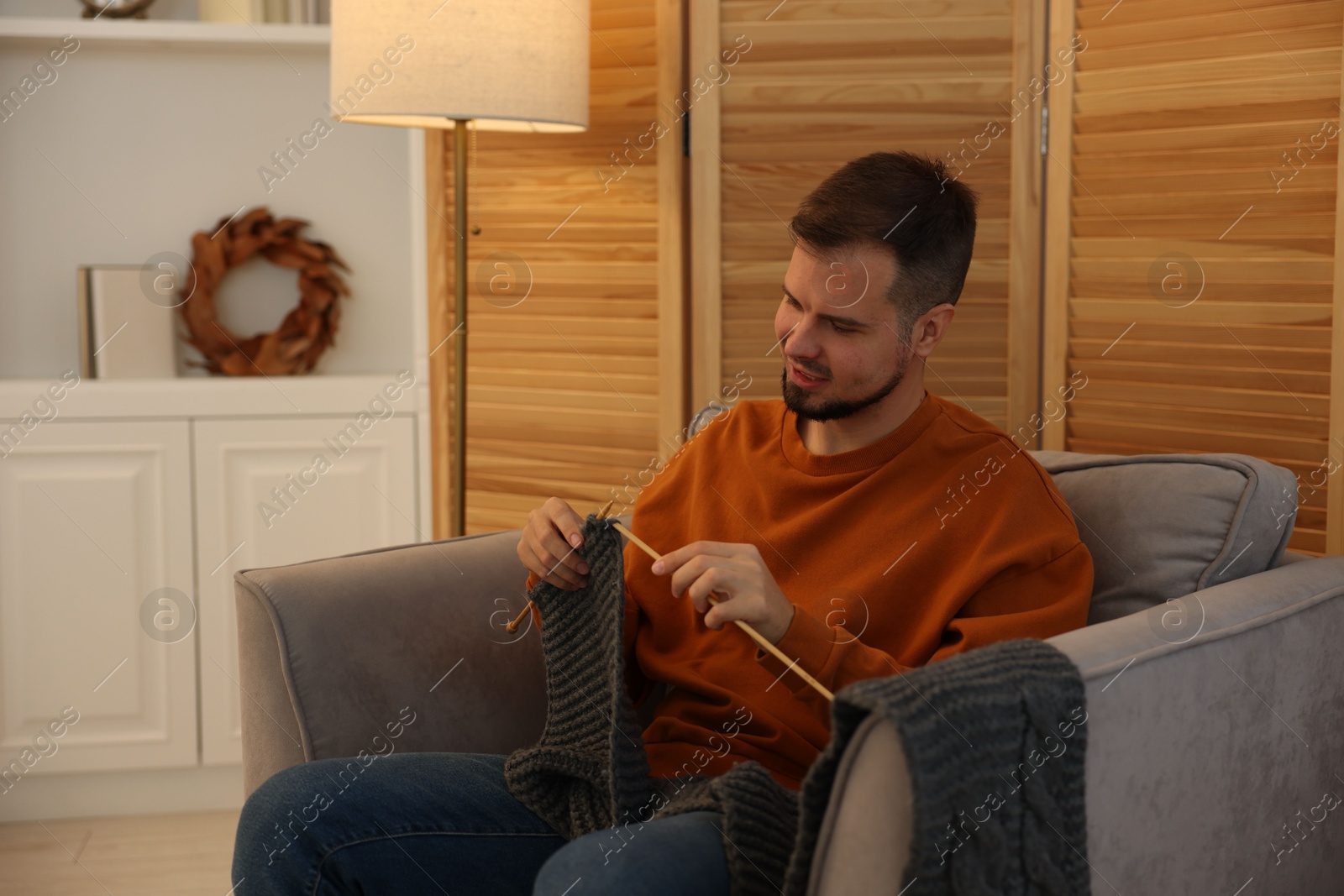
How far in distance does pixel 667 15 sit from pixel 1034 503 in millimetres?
1220

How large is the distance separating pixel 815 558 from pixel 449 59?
1006 millimetres

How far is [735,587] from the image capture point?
1.11 m

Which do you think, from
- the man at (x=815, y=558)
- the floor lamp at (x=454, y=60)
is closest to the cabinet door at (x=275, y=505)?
the floor lamp at (x=454, y=60)

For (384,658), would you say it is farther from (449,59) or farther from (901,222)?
(449,59)

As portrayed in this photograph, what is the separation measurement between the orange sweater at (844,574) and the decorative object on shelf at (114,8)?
5.74ft

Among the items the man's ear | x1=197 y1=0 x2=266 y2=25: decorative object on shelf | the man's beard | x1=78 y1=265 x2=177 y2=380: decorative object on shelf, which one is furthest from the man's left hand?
x1=197 y1=0 x2=266 y2=25: decorative object on shelf

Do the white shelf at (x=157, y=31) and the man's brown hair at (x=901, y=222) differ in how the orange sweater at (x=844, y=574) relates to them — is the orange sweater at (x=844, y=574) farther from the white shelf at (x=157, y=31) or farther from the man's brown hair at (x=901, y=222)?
the white shelf at (x=157, y=31)

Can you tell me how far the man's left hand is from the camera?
43.6 inches

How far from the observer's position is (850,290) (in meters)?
1.33

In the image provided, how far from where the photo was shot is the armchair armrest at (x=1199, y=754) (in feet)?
2.96

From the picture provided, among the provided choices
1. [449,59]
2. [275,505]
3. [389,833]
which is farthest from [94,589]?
[389,833]

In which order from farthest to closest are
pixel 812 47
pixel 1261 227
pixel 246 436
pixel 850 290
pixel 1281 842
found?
pixel 246 436
pixel 812 47
pixel 1261 227
pixel 850 290
pixel 1281 842

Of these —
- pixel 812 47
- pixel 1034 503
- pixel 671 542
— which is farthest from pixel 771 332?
pixel 1034 503

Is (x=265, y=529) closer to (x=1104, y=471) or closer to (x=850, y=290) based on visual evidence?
(x=850, y=290)
